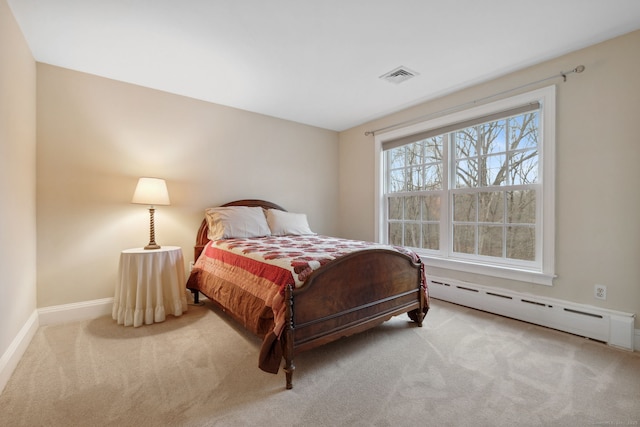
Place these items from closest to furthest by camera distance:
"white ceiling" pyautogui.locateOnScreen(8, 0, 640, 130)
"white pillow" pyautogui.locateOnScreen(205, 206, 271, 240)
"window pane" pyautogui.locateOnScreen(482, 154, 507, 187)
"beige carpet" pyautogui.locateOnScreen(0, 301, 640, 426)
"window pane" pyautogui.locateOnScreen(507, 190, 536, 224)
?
"beige carpet" pyautogui.locateOnScreen(0, 301, 640, 426) < "white ceiling" pyautogui.locateOnScreen(8, 0, 640, 130) < "window pane" pyautogui.locateOnScreen(507, 190, 536, 224) < "window pane" pyautogui.locateOnScreen(482, 154, 507, 187) < "white pillow" pyautogui.locateOnScreen(205, 206, 271, 240)

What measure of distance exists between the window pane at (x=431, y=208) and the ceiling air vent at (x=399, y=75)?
1.43 meters

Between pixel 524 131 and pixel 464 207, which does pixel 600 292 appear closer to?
pixel 464 207

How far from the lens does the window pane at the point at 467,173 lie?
10.2ft

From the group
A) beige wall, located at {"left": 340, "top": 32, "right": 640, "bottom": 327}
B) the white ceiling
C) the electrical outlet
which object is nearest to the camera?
the white ceiling

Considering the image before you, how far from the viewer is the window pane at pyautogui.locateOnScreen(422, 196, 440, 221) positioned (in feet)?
11.2

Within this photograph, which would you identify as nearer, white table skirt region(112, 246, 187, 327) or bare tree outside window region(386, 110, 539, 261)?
white table skirt region(112, 246, 187, 327)

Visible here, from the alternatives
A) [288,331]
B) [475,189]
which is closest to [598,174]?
[475,189]

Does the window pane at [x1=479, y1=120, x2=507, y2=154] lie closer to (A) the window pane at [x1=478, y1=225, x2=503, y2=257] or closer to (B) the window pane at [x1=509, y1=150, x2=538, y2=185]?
(B) the window pane at [x1=509, y1=150, x2=538, y2=185]

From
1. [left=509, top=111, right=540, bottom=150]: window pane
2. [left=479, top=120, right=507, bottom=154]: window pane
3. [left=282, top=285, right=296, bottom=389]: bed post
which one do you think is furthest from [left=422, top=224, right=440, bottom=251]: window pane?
[left=282, top=285, right=296, bottom=389]: bed post

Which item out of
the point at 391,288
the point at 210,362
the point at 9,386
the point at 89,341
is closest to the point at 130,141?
the point at 89,341

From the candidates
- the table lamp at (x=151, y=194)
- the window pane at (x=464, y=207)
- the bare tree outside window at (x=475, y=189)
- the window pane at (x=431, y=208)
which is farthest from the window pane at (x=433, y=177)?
the table lamp at (x=151, y=194)

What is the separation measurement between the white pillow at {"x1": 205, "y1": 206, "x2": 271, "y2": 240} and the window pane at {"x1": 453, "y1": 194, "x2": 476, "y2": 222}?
221 cm

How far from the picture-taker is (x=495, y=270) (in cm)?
277

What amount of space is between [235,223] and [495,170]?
2.84 m
